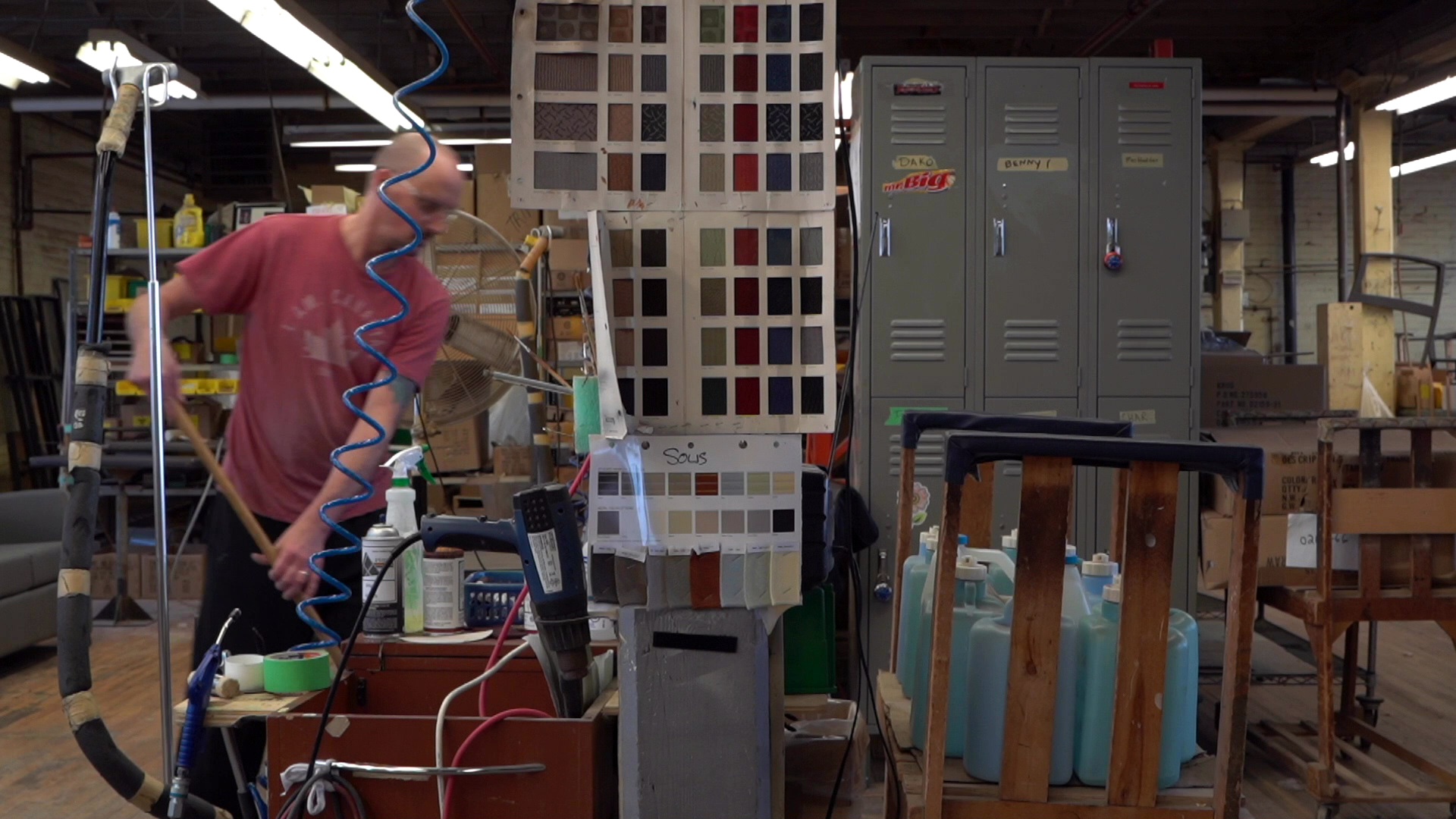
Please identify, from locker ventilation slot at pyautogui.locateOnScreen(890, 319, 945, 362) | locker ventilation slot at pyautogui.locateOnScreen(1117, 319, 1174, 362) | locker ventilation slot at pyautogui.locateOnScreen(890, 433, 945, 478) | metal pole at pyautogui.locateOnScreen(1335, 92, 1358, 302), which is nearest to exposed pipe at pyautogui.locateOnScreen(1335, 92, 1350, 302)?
metal pole at pyautogui.locateOnScreen(1335, 92, 1358, 302)

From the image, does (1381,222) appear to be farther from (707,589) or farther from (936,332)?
(707,589)

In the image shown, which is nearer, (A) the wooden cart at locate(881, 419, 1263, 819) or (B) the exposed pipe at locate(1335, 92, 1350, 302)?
(A) the wooden cart at locate(881, 419, 1263, 819)

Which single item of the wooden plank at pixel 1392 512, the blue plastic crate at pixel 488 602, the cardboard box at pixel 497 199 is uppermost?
the cardboard box at pixel 497 199

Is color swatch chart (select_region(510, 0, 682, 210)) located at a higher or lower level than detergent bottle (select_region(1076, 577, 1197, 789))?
higher

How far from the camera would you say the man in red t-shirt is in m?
1.90

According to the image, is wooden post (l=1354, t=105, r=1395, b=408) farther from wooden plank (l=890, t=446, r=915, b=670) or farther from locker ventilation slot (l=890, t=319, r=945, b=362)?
wooden plank (l=890, t=446, r=915, b=670)

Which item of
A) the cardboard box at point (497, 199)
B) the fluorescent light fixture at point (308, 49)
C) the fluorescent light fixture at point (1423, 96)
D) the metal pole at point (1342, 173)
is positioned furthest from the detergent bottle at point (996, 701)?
the metal pole at point (1342, 173)

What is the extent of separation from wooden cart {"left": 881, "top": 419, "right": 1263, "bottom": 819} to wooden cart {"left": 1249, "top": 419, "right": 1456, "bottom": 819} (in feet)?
5.27

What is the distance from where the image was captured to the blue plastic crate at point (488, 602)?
1.91 meters

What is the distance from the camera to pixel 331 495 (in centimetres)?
177

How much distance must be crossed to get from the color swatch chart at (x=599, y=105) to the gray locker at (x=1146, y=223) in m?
2.81

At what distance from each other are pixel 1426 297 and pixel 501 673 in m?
12.4

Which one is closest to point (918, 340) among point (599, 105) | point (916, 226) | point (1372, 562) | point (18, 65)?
point (916, 226)

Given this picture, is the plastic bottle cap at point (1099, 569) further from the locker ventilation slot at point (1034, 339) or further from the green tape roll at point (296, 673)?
the locker ventilation slot at point (1034, 339)
